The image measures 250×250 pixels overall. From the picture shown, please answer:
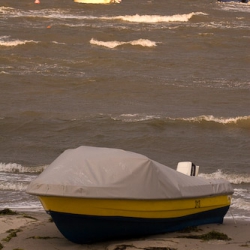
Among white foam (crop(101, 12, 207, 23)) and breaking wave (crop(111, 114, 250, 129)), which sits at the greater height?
white foam (crop(101, 12, 207, 23))

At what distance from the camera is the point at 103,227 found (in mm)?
8977

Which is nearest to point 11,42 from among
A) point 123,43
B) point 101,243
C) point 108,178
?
point 123,43

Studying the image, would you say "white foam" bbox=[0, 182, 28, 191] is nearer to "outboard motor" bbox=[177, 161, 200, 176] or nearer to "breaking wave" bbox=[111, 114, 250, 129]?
"outboard motor" bbox=[177, 161, 200, 176]

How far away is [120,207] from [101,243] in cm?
50

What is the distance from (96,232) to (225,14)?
3847 centimetres

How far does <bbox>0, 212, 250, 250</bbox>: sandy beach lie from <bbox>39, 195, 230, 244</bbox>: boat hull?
0.10 m

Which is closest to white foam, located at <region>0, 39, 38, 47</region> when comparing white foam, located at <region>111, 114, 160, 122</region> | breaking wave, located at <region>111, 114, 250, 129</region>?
white foam, located at <region>111, 114, 160, 122</region>

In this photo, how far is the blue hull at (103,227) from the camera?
8875 millimetres

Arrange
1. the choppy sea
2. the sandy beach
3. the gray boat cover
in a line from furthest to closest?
the choppy sea, the sandy beach, the gray boat cover

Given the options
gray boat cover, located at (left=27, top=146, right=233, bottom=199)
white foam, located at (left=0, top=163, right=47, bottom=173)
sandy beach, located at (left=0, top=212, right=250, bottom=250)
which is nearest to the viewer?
gray boat cover, located at (left=27, top=146, right=233, bottom=199)

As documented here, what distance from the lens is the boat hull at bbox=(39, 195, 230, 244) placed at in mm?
8781

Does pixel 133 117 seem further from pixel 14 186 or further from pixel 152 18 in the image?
pixel 152 18

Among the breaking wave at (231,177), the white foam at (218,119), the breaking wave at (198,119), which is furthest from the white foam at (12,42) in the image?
the breaking wave at (231,177)

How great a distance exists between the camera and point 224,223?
10.5m
